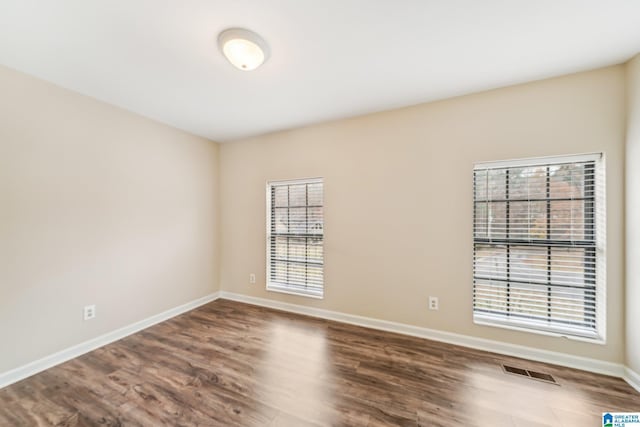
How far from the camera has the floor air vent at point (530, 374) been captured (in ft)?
6.49

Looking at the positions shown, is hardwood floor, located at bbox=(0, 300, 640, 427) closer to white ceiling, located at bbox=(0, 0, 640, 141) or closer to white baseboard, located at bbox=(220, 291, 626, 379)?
white baseboard, located at bbox=(220, 291, 626, 379)

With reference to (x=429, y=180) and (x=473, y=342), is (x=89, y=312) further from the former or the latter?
(x=473, y=342)

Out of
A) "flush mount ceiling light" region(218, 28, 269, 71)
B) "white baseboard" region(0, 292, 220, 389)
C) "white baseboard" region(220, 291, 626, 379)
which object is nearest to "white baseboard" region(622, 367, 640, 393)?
"white baseboard" region(220, 291, 626, 379)

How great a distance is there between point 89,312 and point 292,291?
86.0 inches

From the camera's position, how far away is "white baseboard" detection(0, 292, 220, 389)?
2.00 m

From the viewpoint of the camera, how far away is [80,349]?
7.84 ft

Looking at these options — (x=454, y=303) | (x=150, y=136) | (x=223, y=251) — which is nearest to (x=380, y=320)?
(x=454, y=303)

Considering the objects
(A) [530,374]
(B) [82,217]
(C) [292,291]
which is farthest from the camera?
(C) [292,291]

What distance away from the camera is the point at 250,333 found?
9.18 feet

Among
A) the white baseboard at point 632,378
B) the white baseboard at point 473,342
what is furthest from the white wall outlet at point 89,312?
the white baseboard at point 632,378

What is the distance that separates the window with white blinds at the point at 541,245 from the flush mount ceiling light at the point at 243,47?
2286 mm

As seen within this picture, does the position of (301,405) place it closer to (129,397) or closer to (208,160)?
(129,397)

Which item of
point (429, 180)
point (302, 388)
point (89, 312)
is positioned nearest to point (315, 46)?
point (429, 180)

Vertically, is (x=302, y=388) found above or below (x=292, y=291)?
below
